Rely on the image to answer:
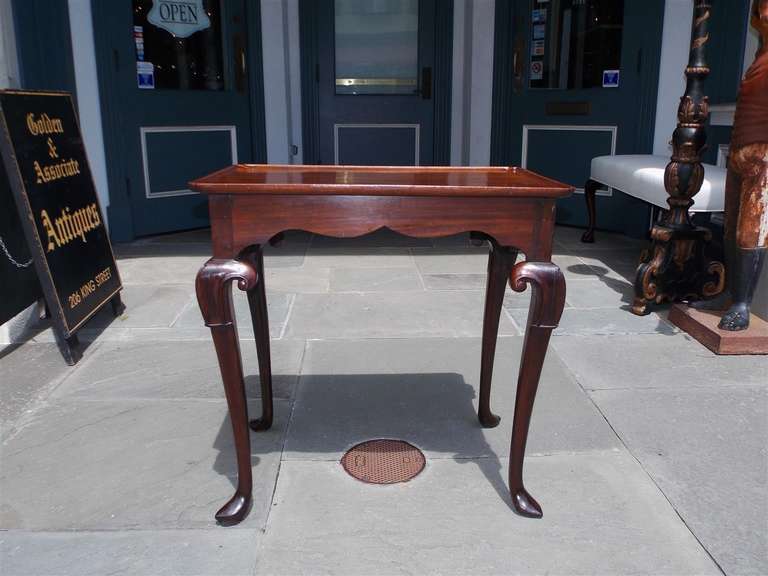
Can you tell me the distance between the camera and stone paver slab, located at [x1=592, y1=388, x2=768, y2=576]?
1953mm

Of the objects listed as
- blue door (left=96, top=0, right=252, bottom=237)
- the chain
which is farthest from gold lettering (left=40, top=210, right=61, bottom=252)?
blue door (left=96, top=0, right=252, bottom=237)

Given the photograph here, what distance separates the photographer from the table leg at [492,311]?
2.33 meters

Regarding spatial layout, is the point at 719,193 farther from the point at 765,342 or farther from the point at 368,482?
the point at 368,482

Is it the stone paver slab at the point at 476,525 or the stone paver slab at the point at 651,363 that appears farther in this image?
the stone paver slab at the point at 651,363

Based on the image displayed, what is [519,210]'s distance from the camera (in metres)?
1.83

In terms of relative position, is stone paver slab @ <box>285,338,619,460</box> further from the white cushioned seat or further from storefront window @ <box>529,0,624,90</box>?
storefront window @ <box>529,0,624,90</box>

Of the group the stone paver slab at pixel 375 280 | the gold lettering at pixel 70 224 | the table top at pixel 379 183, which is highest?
the table top at pixel 379 183

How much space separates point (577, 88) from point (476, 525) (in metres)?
5.09

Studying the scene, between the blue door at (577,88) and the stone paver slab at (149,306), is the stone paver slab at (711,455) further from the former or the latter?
the blue door at (577,88)

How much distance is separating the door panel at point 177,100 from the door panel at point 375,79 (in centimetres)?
85

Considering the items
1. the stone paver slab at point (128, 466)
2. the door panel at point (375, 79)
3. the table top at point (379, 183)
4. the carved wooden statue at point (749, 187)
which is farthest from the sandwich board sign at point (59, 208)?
the door panel at point (375, 79)

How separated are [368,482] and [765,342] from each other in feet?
7.27

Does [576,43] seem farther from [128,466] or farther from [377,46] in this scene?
[128,466]

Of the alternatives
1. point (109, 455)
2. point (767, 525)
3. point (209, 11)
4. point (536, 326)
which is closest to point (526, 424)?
point (536, 326)
